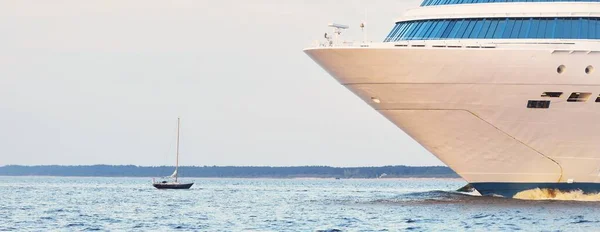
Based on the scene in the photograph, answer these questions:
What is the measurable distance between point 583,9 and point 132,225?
793 inches

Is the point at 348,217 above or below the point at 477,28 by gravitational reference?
below

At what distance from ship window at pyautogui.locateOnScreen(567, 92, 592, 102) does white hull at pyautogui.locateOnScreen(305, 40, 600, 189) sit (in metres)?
0.21

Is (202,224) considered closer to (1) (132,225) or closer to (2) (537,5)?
(1) (132,225)

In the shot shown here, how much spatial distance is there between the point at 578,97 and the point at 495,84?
3.40 m

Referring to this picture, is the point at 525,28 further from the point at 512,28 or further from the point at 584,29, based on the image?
the point at 584,29

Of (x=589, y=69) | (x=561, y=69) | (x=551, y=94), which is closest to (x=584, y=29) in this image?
(x=589, y=69)

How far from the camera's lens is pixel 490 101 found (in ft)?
189

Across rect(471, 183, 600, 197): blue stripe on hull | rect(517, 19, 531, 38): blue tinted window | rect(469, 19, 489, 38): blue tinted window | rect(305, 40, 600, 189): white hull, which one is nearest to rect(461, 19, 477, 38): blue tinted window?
rect(469, 19, 489, 38): blue tinted window

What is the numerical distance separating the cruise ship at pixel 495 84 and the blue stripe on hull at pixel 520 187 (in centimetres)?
5

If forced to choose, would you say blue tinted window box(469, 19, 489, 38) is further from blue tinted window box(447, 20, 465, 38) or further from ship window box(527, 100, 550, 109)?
ship window box(527, 100, 550, 109)

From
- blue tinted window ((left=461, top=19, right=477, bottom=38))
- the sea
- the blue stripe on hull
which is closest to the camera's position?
the sea

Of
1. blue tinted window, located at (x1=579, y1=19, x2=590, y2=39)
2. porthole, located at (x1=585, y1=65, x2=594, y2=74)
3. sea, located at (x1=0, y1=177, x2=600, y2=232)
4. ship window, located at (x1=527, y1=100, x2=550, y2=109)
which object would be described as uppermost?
blue tinted window, located at (x1=579, y1=19, x2=590, y2=39)

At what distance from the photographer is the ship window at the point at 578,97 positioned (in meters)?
57.3

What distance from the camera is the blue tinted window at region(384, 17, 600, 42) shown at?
57750 mm
